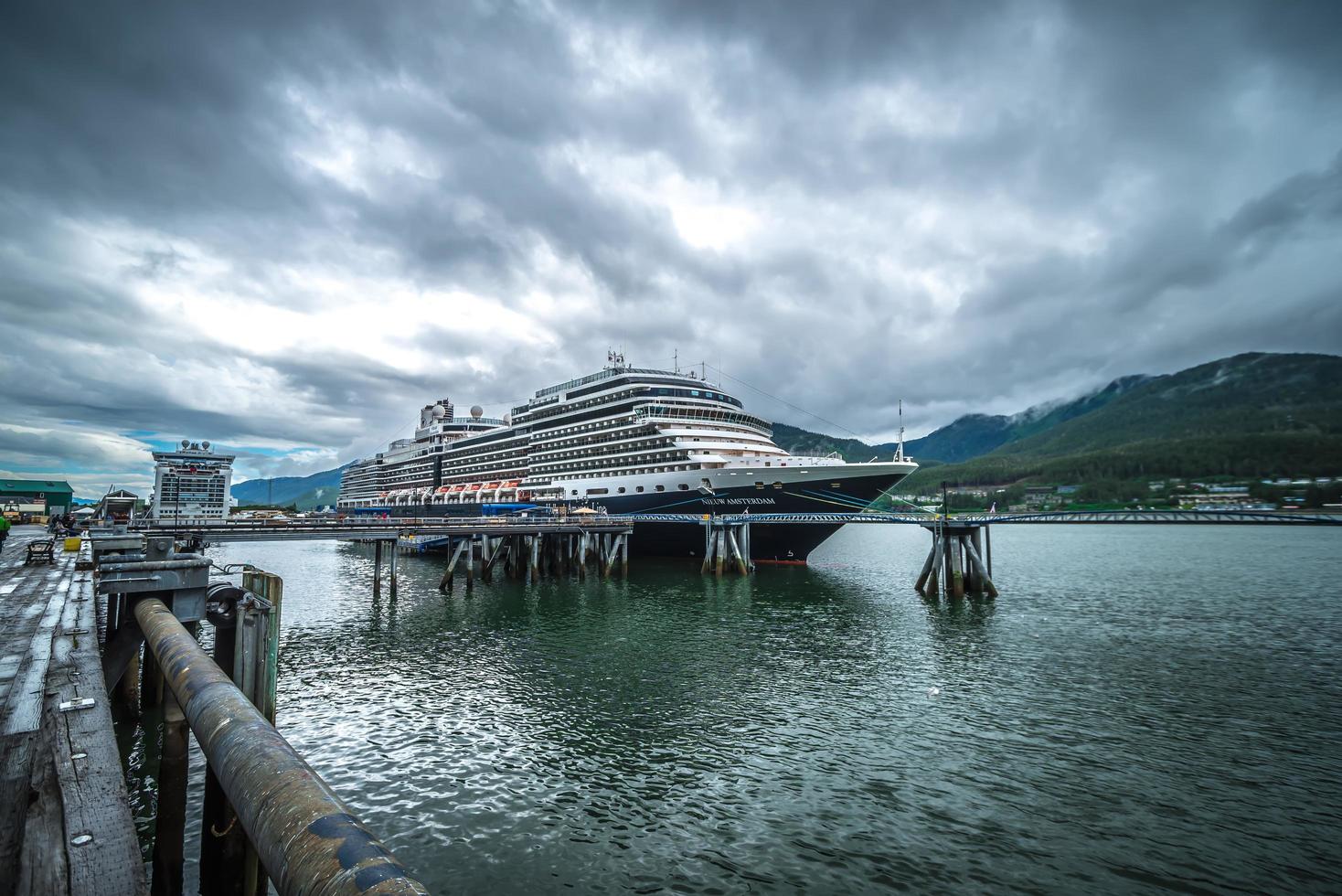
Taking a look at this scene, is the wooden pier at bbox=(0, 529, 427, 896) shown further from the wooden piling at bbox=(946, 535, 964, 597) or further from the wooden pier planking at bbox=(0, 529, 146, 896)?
the wooden piling at bbox=(946, 535, 964, 597)

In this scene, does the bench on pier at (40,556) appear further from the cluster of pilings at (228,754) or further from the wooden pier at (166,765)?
the wooden pier at (166,765)

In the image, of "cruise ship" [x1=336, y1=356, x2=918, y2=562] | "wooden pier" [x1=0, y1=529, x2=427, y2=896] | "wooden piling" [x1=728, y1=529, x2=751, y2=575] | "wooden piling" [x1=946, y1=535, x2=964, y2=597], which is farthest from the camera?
"cruise ship" [x1=336, y1=356, x2=918, y2=562]

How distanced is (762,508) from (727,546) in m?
4.18

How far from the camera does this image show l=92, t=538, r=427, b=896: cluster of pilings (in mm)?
2598

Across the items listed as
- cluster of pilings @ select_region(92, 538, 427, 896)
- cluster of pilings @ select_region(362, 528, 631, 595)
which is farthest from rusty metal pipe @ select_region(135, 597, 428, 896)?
cluster of pilings @ select_region(362, 528, 631, 595)

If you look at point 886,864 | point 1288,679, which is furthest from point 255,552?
point 1288,679

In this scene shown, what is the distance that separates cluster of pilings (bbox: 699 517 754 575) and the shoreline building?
8015 cm

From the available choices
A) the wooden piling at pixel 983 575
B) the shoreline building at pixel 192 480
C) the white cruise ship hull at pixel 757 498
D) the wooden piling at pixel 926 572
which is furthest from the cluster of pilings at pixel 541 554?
the shoreline building at pixel 192 480

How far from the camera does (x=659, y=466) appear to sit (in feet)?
163

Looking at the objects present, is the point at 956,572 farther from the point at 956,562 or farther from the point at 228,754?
the point at 228,754

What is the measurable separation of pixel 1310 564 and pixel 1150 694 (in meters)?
60.2

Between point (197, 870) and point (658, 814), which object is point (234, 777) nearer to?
point (197, 870)

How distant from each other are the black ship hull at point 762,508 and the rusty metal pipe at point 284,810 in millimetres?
40713

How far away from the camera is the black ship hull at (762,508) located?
141ft
